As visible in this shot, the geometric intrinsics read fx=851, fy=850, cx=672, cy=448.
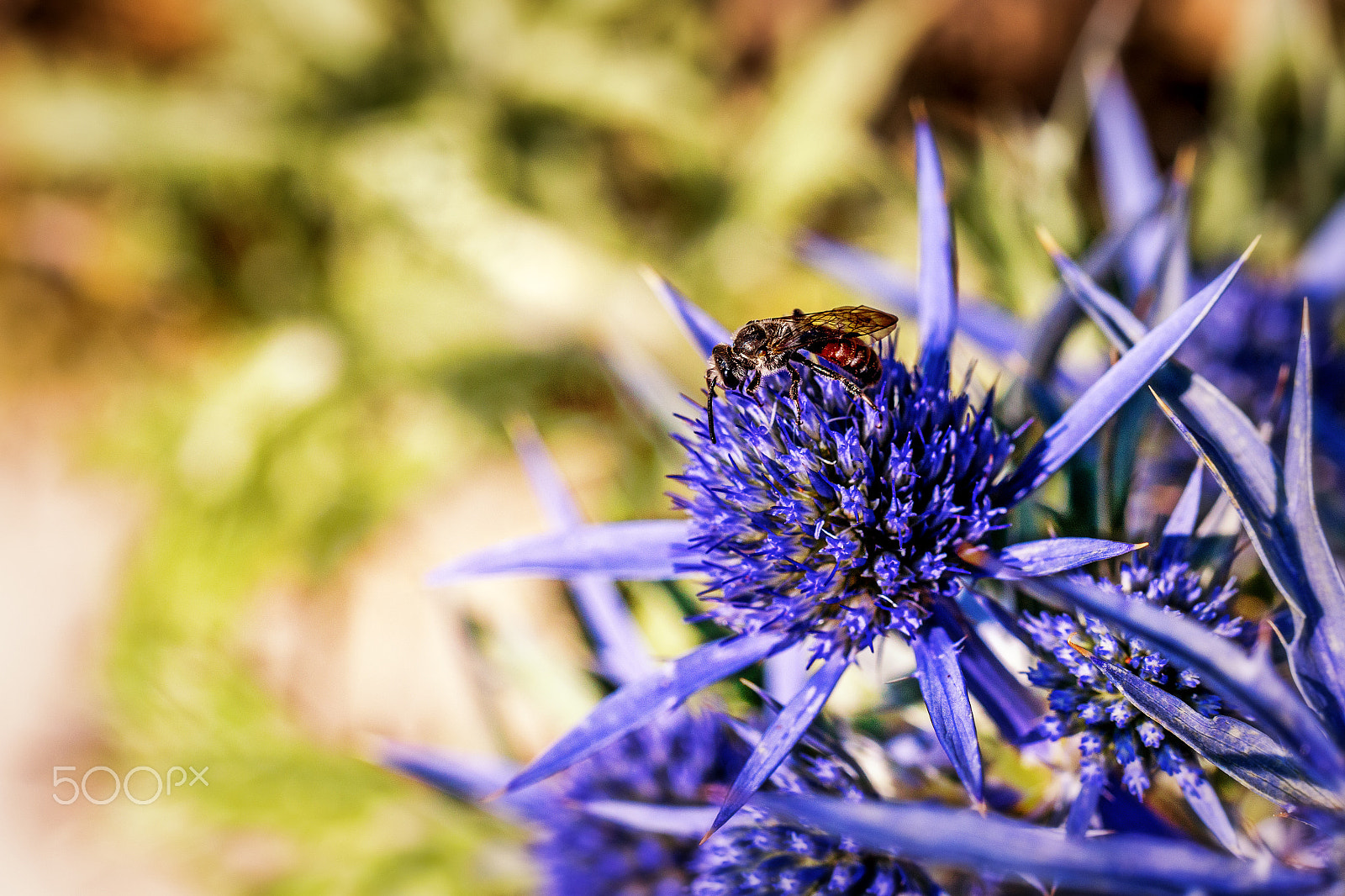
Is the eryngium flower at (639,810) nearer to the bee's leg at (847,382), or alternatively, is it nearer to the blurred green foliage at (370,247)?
the bee's leg at (847,382)

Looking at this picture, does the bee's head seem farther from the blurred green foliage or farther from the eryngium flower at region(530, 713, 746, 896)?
the blurred green foliage

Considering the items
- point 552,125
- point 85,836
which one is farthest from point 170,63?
point 85,836

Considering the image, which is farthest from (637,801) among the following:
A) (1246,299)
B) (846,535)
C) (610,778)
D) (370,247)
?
(370,247)

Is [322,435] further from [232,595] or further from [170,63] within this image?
[170,63]

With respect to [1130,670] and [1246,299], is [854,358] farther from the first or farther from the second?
[1246,299]

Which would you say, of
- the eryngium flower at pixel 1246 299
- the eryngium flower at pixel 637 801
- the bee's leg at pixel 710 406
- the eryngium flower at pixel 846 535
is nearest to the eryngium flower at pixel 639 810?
the eryngium flower at pixel 637 801

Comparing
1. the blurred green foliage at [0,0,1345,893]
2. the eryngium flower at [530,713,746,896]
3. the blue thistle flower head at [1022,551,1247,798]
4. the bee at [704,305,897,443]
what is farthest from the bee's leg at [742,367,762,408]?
the blurred green foliage at [0,0,1345,893]

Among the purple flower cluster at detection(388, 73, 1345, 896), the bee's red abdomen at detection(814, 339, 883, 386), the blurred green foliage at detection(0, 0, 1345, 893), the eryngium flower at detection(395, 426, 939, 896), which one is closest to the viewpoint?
the purple flower cluster at detection(388, 73, 1345, 896)
